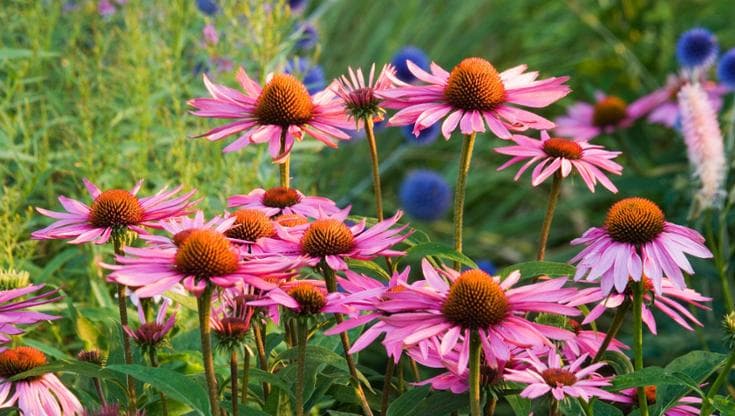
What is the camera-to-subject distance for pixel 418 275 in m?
3.66

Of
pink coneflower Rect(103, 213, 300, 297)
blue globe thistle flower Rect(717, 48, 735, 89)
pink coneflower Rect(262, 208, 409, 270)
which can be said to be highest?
blue globe thistle flower Rect(717, 48, 735, 89)

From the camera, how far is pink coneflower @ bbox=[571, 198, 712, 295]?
1049 millimetres

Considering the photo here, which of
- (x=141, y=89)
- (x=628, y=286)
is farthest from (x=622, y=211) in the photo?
(x=141, y=89)

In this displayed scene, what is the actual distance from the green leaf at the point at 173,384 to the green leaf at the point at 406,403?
205 mm

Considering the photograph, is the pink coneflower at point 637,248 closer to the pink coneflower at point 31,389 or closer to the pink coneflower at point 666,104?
the pink coneflower at point 31,389

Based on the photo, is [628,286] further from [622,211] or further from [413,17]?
[413,17]

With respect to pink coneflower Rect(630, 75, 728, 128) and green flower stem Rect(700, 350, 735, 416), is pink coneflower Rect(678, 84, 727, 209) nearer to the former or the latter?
green flower stem Rect(700, 350, 735, 416)

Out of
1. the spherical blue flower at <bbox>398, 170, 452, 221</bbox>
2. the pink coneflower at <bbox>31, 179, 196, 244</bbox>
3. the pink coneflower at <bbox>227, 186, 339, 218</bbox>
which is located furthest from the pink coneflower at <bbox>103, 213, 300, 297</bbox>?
the spherical blue flower at <bbox>398, 170, 452, 221</bbox>

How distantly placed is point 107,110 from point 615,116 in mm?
1546

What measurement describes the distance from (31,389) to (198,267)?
30 cm

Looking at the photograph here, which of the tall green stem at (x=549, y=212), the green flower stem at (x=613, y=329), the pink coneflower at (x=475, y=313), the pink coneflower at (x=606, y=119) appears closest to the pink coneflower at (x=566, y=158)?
the tall green stem at (x=549, y=212)

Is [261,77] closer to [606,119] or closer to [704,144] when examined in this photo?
[704,144]

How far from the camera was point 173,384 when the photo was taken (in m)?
0.94

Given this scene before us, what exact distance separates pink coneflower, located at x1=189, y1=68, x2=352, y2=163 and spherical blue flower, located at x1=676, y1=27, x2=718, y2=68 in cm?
225
